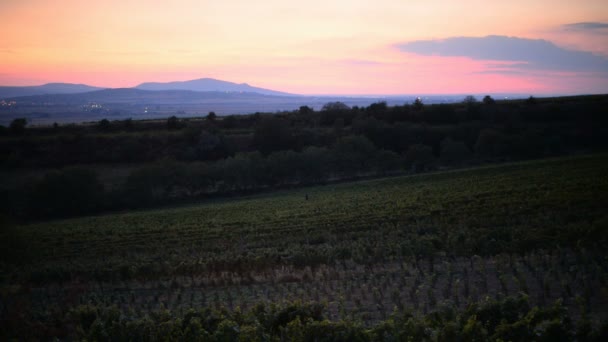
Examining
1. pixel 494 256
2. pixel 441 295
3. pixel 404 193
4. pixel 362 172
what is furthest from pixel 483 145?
pixel 441 295

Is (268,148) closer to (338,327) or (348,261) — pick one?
(348,261)

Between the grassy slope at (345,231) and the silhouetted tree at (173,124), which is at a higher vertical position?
the silhouetted tree at (173,124)

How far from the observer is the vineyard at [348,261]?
11.1 meters

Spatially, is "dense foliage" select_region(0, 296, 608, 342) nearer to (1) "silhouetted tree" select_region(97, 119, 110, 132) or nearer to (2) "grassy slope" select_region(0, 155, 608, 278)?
(2) "grassy slope" select_region(0, 155, 608, 278)

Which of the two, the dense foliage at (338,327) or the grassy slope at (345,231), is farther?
the grassy slope at (345,231)

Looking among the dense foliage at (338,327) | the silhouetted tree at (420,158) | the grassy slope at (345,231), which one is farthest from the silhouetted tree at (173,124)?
the dense foliage at (338,327)

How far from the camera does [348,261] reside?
51.9 feet

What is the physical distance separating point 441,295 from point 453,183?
2830 cm

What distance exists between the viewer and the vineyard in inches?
436

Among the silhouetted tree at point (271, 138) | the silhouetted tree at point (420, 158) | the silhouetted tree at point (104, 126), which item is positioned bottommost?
the silhouetted tree at point (420, 158)

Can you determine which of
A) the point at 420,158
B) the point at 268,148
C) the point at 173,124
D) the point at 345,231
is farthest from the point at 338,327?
the point at 173,124

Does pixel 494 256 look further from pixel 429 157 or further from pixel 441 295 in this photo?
pixel 429 157

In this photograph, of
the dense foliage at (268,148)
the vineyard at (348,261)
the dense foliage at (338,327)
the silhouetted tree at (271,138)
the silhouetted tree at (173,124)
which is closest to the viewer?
the dense foliage at (338,327)

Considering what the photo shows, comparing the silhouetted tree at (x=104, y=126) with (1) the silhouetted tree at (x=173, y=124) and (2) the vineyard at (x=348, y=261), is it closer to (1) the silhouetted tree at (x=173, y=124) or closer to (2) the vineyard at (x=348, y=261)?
(1) the silhouetted tree at (x=173, y=124)
